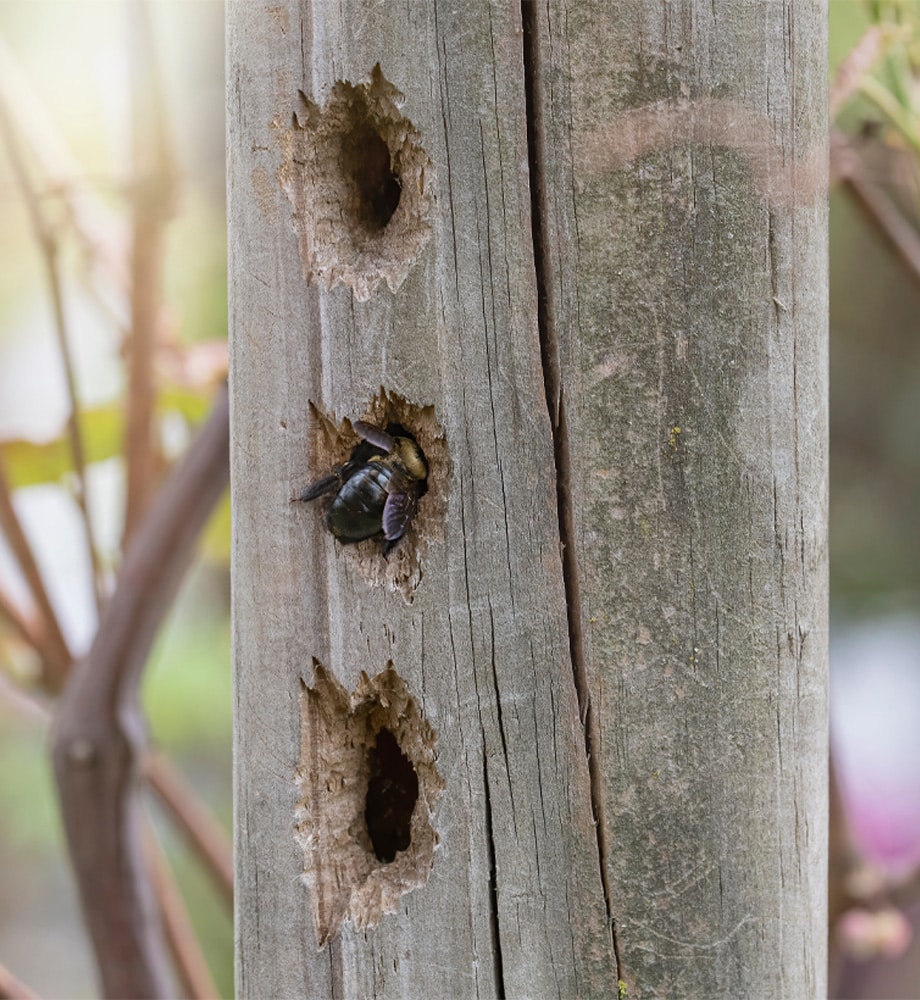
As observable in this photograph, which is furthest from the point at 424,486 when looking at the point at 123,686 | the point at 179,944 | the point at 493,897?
the point at 179,944

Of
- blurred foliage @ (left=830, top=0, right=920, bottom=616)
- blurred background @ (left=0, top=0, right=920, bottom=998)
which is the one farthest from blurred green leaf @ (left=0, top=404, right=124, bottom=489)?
blurred foliage @ (left=830, top=0, right=920, bottom=616)

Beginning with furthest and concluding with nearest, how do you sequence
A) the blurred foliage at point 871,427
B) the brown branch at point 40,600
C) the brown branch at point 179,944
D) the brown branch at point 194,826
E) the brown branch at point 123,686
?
1. the blurred foliage at point 871,427
2. the brown branch at point 179,944
3. the brown branch at point 194,826
4. the brown branch at point 40,600
5. the brown branch at point 123,686

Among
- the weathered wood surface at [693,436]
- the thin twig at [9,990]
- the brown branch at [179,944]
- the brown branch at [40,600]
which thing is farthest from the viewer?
the brown branch at [179,944]

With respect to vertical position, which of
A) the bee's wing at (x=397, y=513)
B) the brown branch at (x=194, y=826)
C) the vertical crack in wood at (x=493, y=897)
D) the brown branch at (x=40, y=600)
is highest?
the brown branch at (x=40, y=600)

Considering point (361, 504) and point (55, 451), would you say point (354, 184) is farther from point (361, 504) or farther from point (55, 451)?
point (55, 451)

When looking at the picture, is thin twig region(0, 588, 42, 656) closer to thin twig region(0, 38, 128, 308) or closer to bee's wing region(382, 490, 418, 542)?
thin twig region(0, 38, 128, 308)

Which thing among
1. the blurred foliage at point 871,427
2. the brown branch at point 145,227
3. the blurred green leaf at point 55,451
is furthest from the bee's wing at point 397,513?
the blurred foliage at point 871,427

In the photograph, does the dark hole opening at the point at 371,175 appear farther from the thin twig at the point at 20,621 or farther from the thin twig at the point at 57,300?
the thin twig at the point at 20,621
